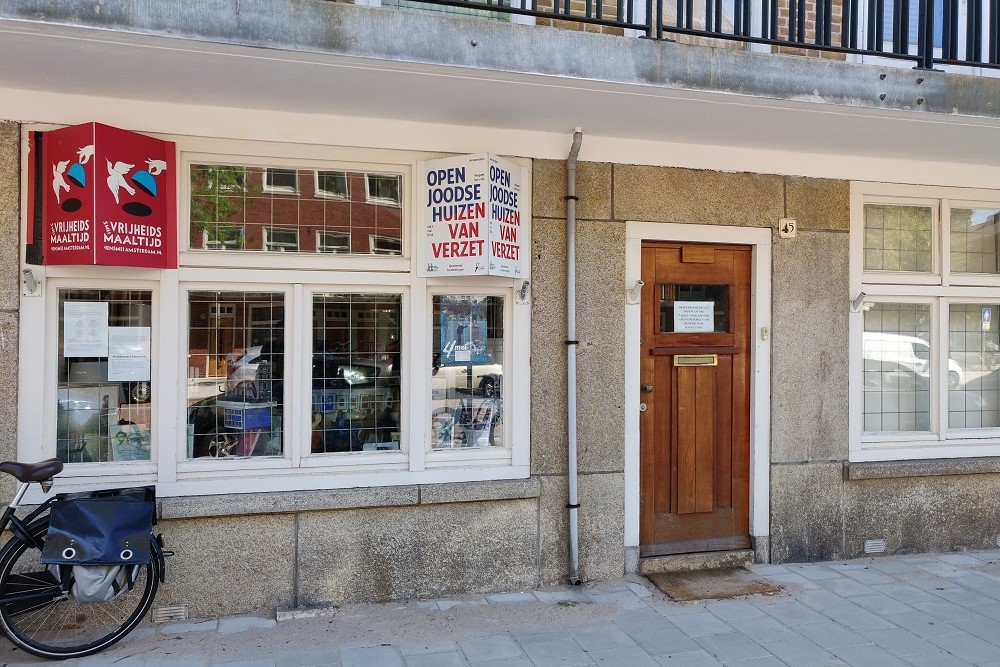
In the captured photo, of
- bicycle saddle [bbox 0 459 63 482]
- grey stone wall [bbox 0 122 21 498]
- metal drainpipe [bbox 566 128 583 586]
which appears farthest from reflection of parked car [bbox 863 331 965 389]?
grey stone wall [bbox 0 122 21 498]

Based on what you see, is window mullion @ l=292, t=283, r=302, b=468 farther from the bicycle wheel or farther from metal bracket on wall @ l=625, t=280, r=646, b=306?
metal bracket on wall @ l=625, t=280, r=646, b=306

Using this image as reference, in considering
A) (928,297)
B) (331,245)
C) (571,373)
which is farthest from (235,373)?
(928,297)

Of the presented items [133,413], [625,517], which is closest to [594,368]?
[625,517]

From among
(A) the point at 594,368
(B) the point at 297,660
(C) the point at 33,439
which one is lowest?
(B) the point at 297,660

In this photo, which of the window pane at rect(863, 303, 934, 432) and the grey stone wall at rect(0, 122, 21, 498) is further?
the window pane at rect(863, 303, 934, 432)

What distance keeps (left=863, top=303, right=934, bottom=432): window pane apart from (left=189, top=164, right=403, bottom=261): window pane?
156 inches

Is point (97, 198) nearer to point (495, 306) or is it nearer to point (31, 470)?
point (31, 470)

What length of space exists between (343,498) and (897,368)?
15.0 ft

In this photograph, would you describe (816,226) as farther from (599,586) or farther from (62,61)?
(62,61)

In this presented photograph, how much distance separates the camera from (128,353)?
470cm

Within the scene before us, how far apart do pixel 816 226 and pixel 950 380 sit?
1.90 metres

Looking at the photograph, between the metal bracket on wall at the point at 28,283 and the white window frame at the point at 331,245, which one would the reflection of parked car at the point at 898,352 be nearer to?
the white window frame at the point at 331,245

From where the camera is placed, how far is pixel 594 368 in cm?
545

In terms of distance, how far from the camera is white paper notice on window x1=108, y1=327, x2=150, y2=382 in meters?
4.68
